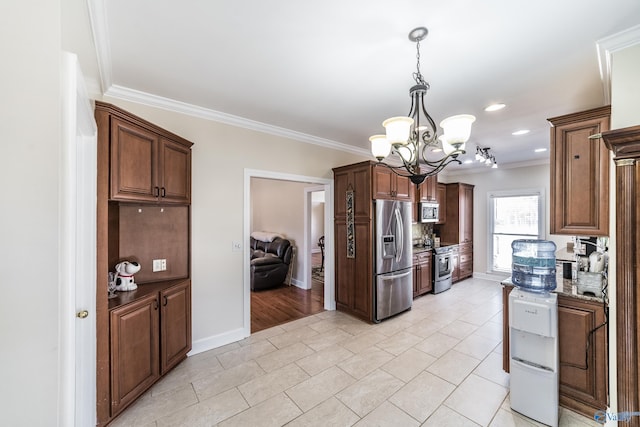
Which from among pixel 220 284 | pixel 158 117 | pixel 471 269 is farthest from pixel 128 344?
pixel 471 269

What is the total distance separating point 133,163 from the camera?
6.75 ft

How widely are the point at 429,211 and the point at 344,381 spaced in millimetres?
3983

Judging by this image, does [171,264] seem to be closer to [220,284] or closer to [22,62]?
[220,284]

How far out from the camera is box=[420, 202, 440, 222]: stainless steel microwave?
5.10 m

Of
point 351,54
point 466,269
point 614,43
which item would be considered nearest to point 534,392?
point 614,43

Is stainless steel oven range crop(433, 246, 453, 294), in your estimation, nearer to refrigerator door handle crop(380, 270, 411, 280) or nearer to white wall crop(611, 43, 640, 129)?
refrigerator door handle crop(380, 270, 411, 280)

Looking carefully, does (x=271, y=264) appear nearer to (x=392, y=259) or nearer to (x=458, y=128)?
(x=392, y=259)

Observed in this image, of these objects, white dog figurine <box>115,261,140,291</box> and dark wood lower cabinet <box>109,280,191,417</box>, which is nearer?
dark wood lower cabinet <box>109,280,191,417</box>

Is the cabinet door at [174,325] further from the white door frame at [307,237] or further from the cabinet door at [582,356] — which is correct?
the cabinet door at [582,356]

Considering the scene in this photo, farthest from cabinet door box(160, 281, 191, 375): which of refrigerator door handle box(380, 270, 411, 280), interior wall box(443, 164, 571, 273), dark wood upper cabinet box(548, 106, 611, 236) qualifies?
interior wall box(443, 164, 571, 273)

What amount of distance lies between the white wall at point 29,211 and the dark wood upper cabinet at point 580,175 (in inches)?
126

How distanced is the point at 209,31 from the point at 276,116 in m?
1.43

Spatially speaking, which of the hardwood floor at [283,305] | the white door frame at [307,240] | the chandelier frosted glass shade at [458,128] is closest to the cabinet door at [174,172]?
the hardwood floor at [283,305]

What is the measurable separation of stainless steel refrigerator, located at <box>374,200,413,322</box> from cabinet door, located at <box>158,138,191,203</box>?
2.50 m
